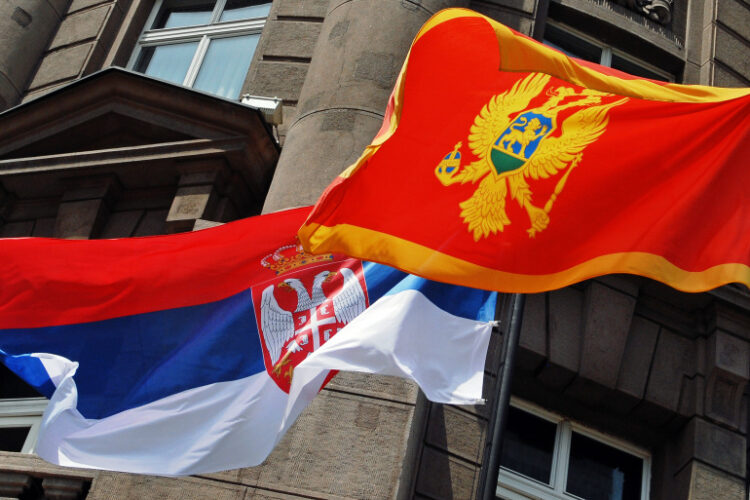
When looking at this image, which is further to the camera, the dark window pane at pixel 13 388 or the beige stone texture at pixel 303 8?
the beige stone texture at pixel 303 8

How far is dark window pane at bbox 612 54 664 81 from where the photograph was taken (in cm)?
1129

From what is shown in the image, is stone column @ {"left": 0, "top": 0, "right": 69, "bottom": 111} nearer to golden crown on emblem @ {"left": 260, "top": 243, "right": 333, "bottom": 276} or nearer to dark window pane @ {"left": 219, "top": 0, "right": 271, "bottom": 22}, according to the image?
dark window pane @ {"left": 219, "top": 0, "right": 271, "bottom": 22}

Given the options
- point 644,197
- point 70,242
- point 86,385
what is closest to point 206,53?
point 70,242

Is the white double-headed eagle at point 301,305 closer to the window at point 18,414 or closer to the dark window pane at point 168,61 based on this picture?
the window at point 18,414

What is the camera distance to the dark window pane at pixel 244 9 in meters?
11.6

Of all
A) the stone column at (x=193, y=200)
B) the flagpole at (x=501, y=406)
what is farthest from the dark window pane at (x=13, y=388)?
the flagpole at (x=501, y=406)

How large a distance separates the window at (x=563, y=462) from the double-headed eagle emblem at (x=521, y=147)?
2487mm

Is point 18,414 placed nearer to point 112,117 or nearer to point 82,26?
point 112,117

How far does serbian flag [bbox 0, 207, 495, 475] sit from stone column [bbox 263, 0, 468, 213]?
1.22 meters

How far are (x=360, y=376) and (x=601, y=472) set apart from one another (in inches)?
96.2

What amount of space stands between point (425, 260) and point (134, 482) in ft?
7.94

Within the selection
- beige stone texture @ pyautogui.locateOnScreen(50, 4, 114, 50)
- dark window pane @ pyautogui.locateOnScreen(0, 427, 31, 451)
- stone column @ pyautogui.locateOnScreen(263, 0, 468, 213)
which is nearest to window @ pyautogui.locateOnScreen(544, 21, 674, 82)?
stone column @ pyautogui.locateOnScreen(263, 0, 468, 213)

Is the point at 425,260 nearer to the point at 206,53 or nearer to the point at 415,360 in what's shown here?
the point at 415,360

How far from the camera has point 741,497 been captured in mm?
8023
